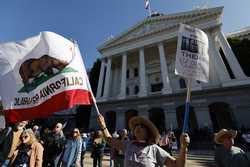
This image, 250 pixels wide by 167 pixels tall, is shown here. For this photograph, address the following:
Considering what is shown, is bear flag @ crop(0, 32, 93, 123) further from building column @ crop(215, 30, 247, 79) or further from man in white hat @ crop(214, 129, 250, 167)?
building column @ crop(215, 30, 247, 79)

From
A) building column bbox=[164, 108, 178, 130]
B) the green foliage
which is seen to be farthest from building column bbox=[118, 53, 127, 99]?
the green foliage

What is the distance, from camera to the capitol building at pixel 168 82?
2270 cm

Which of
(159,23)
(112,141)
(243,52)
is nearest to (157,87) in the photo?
(159,23)

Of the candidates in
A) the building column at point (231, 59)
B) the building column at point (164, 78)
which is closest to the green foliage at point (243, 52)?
the building column at point (231, 59)

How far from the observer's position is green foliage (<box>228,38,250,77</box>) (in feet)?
89.6

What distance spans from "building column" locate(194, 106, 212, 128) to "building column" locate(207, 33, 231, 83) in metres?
4.01

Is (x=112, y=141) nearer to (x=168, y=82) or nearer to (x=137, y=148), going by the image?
(x=137, y=148)

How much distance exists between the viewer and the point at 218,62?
2478 centimetres

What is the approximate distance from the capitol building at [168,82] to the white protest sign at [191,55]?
20.7 m

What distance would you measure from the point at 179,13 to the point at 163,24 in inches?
109

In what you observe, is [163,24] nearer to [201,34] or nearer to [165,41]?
[165,41]

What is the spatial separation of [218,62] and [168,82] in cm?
638

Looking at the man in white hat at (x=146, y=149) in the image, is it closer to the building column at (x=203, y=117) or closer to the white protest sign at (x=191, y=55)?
the white protest sign at (x=191, y=55)

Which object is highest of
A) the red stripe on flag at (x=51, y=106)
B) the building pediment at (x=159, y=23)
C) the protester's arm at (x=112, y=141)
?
the building pediment at (x=159, y=23)
